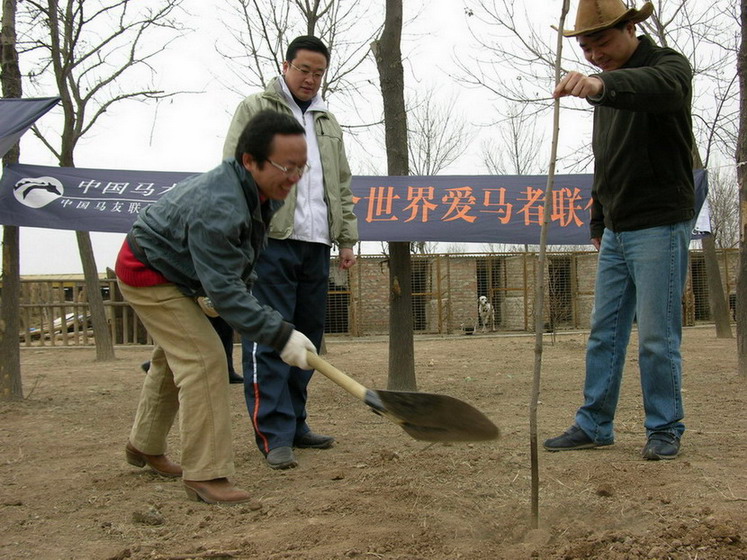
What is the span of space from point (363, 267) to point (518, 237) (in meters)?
10.9

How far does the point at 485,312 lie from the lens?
17.7 meters

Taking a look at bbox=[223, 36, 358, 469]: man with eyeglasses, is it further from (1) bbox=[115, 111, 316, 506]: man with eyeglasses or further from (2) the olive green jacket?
(1) bbox=[115, 111, 316, 506]: man with eyeglasses

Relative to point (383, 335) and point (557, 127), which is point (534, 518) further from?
point (383, 335)

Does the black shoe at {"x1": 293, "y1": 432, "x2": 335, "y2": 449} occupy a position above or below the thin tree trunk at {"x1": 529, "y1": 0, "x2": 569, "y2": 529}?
below

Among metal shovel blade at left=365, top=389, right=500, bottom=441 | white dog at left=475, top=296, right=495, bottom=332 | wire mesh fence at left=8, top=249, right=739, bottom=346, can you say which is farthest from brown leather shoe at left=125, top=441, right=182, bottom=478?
white dog at left=475, top=296, right=495, bottom=332

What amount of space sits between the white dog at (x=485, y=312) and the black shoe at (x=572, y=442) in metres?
14.2

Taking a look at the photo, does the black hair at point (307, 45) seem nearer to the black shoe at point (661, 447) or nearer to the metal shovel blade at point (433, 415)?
the metal shovel blade at point (433, 415)

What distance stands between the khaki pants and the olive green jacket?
0.82 metres

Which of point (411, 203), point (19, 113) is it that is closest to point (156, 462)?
point (19, 113)

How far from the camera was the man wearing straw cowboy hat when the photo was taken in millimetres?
3084

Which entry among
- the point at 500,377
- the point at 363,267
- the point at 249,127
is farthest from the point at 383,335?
the point at 249,127

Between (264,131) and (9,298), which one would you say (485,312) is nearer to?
(9,298)

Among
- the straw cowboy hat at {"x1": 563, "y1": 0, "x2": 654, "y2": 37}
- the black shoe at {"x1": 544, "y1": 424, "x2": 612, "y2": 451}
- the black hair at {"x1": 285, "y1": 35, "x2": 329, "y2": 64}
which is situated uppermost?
the black hair at {"x1": 285, "y1": 35, "x2": 329, "y2": 64}

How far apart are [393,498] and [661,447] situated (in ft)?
4.39
